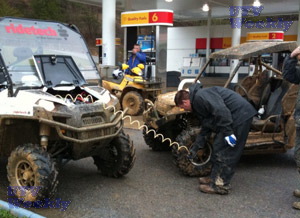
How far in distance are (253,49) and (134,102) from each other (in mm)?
4982

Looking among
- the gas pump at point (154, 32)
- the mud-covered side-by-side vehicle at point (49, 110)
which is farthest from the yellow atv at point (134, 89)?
the mud-covered side-by-side vehicle at point (49, 110)

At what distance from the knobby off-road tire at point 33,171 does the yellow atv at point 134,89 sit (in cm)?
589

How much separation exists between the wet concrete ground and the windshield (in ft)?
4.72

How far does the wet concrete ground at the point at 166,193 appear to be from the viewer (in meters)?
4.18

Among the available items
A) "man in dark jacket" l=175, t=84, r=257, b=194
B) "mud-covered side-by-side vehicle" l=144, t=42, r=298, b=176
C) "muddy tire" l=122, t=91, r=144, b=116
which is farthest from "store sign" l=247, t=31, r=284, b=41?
"man in dark jacket" l=175, t=84, r=257, b=194

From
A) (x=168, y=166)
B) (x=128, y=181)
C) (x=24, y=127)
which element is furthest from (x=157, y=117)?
(x=24, y=127)

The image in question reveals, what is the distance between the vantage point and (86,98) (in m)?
4.70

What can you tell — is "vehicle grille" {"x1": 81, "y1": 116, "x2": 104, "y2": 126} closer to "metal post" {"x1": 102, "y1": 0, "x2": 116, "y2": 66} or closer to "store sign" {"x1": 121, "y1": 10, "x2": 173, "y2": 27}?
"store sign" {"x1": 121, "y1": 10, "x2": 173, "y2": 27}

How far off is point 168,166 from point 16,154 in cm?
254

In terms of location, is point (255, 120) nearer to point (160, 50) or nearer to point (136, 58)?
point (136, 58)

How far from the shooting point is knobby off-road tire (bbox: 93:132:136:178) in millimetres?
4945

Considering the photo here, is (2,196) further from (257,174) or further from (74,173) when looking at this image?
(257,174)

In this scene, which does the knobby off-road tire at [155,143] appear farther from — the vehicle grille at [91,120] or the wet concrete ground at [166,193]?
the vehicle grille at [91,120]

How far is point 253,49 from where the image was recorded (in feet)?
18.2
